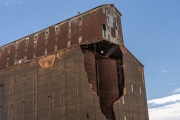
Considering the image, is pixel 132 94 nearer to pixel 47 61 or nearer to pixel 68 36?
pixel 68 36

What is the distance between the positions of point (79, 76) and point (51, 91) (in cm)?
427

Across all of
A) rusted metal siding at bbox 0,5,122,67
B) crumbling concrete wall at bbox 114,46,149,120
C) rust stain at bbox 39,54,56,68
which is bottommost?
crumbling concrete wall at bbox 114,46,149,120

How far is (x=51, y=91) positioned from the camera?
101ft

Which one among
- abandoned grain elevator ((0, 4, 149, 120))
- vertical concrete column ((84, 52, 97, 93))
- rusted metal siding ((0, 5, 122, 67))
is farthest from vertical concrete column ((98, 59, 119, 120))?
rusted metal siding ((0, 5, 122, 67))

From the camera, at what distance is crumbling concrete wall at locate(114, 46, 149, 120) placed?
3212 cm

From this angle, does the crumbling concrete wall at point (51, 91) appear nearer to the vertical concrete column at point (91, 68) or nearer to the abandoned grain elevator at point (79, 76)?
the abandoned grain elevator at point (79, 76)

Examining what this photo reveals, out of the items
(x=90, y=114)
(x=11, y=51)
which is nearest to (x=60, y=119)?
(x=90, y=114)

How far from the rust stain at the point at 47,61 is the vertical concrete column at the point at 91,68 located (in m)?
4.13

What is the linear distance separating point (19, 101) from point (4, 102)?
3158mm

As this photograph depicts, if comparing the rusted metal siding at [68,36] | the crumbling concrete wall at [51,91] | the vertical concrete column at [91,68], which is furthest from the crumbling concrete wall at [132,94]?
the crumbling concrete wall at [51,91]

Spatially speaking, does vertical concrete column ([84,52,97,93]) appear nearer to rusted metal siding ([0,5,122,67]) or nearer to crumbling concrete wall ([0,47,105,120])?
crumbling concrete wall ([0,47,105,120])

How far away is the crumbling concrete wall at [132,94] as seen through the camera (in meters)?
32.1

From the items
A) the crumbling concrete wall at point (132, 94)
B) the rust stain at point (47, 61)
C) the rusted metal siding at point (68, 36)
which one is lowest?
the crumbling concrete wall at point (132, 94)

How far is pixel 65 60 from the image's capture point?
30.5m
